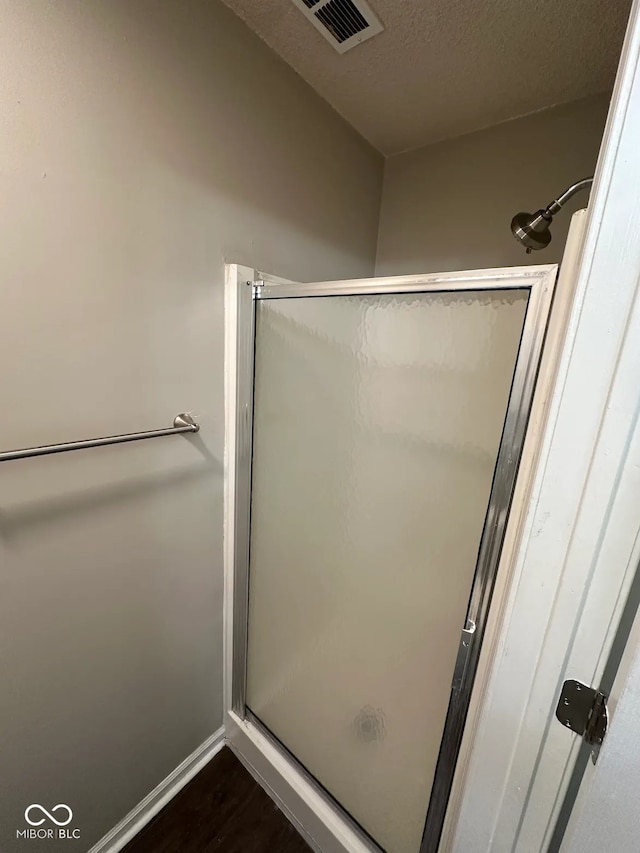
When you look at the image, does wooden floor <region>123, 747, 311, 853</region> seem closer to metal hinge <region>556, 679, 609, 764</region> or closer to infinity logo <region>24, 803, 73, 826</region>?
infinity logo <region>24, 803, 73, 826</region>

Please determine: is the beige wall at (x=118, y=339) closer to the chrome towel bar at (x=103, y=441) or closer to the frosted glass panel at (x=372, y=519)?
the chrome towel bar at (x=103, y=441)

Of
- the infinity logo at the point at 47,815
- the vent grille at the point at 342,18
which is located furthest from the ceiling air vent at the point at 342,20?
the infinity logo at the point at 47,815

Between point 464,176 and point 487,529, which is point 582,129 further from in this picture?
point 487,529

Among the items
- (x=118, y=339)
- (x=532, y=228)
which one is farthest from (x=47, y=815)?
(x=532, y=228)

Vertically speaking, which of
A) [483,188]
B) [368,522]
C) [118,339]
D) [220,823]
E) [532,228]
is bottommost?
[220,823]

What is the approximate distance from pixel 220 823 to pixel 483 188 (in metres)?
2.42

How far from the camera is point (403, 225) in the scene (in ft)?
5.10

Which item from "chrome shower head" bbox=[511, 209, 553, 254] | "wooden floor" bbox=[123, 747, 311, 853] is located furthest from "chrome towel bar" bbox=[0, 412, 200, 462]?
"wooden floor" bbox=[123, 747, 311, 853]

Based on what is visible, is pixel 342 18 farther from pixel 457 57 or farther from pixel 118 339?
pixel 118 339

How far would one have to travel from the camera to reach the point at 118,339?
0.83m

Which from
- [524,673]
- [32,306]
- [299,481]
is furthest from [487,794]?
[32,306]

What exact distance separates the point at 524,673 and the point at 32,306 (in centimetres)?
106

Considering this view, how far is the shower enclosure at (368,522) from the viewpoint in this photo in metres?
0.71

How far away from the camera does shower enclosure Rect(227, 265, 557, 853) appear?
71 cm
